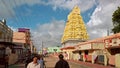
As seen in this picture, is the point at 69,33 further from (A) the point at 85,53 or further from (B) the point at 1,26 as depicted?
(B) the point at 1,26

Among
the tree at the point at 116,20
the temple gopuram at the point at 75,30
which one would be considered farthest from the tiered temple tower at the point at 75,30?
the tree at the point at 116,20

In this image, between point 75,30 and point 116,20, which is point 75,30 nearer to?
point 75,30

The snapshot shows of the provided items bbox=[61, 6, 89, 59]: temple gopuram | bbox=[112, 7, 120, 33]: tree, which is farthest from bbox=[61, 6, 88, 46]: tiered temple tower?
bbox=[112, 7, 120, 33]: tree

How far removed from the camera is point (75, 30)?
119500mm

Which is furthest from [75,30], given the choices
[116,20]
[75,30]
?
[116,20]

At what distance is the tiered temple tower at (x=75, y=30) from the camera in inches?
4609

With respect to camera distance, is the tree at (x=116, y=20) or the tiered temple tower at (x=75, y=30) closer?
the tree at (x=116, y=20)

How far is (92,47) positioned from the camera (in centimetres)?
5500

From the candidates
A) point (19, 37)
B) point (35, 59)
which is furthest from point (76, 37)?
point (35, 59)

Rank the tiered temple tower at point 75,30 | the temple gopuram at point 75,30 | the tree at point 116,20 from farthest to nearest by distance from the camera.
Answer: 1. the tiered temple tower at point 75,30
2. the temple gopuram at point 75,30
3. the tree at point 116,20

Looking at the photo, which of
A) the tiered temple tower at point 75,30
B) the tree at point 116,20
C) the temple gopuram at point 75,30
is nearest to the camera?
the tree at point 116,20

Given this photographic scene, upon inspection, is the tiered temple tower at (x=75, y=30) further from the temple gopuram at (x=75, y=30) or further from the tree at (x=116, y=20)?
the tree at (x=116, y=20)

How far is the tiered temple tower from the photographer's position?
11706 cm

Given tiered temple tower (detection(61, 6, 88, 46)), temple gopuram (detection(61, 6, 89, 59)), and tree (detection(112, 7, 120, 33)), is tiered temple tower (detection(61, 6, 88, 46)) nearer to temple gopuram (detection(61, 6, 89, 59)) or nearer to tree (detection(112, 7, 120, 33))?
temple gopuram (detection(61, 6, 89, 59))
